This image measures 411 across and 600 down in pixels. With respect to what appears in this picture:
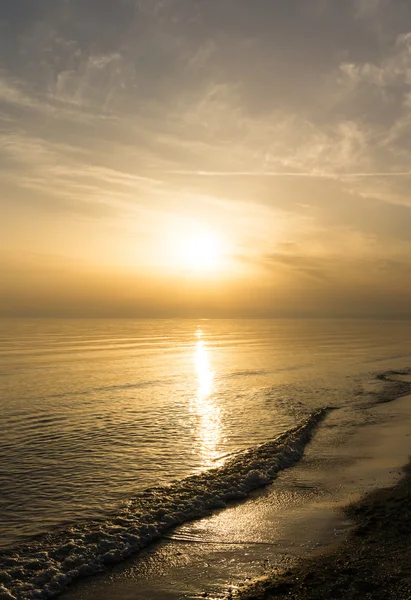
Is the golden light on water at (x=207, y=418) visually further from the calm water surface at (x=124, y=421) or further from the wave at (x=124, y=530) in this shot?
the wave at (x=124, y=530)

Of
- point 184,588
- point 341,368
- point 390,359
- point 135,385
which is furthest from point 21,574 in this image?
point 390,359

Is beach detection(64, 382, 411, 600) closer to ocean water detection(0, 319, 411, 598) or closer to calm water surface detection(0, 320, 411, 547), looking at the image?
ocean water detection(0, 319, 411, 598)

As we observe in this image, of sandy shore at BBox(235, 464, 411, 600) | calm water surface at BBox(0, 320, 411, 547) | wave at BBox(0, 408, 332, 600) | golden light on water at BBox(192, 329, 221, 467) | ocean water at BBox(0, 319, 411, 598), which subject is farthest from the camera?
golden light on water at BBox(192, 329, 221, 467)

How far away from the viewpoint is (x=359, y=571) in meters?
8.86

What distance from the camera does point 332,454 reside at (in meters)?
19.2

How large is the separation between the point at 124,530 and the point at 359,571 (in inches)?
245

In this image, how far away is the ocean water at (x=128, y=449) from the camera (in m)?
11.4

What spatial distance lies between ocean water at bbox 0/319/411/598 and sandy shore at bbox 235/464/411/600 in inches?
164

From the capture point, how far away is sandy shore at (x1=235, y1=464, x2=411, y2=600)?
811 centimetres

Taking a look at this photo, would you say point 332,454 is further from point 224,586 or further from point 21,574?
point 21,574

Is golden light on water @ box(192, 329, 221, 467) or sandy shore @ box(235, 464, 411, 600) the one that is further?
golden light on water @ box(192, 329, 221, 467)

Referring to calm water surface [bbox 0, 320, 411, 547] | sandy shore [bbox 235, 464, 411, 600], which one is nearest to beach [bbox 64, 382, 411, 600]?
sandy shore [bbox 235, 464, 411, 600]

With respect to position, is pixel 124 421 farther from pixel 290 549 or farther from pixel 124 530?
pixel 290 549

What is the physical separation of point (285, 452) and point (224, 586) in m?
10.7
